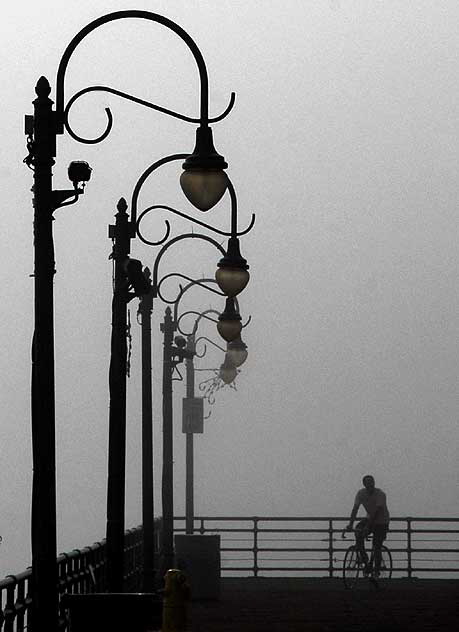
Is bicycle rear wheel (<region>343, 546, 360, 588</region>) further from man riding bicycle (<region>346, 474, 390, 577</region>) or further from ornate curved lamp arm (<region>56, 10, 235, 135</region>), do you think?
ornate curved lamp arm (<region>56, 10, 235, 135</region>)

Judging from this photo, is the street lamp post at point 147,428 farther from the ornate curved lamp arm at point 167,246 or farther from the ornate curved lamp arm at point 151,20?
the ornate curved lamp arm at point 151,20

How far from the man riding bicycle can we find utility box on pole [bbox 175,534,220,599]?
3.90 metres

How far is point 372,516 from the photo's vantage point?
34.0m

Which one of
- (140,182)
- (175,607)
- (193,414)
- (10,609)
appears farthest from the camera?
(193,414)

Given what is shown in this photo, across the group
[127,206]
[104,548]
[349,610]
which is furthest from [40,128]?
[349,610]

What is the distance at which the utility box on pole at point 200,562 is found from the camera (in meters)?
29.9

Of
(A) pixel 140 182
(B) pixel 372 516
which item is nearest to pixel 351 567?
(B) pixel 372 516

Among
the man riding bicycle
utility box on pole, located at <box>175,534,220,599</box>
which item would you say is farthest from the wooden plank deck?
the man riding bicycle

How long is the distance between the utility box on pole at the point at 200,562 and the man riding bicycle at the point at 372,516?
3.90 m

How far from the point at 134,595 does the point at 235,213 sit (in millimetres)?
9916

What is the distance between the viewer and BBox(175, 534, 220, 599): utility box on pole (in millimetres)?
29906

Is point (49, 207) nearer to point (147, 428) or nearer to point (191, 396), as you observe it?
point (147, 428)

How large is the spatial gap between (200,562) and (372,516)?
15.5 ft

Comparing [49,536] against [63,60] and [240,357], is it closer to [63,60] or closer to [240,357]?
[63,60]
